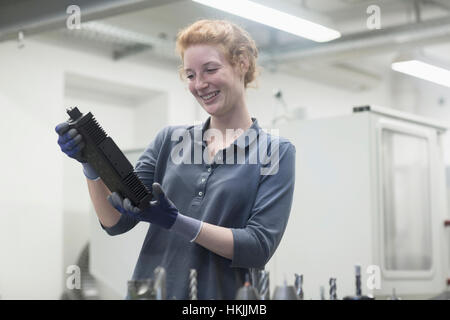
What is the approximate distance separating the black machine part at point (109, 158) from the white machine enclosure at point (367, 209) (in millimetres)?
1958

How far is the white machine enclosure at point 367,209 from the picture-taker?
2.90 metres

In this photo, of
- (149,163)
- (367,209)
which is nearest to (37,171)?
(367,209)

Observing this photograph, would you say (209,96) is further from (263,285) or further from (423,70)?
(423,70)

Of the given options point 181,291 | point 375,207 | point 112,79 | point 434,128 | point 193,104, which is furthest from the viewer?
point 193,104

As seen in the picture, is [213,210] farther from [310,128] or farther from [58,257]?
[58,257]

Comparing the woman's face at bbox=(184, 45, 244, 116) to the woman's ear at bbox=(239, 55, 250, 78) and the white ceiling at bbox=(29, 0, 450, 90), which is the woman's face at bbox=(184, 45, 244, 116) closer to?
the woman's ear at bbox=(239, 55, 250, 78)

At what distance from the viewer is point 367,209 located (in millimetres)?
2887

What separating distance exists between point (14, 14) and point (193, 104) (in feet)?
6.04

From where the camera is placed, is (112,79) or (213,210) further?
(112,79)
